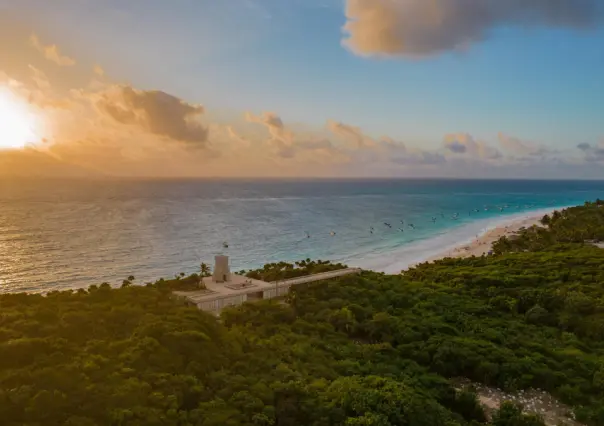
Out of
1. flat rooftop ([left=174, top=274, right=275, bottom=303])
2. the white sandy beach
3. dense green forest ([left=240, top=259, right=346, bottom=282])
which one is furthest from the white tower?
the white sandy beach

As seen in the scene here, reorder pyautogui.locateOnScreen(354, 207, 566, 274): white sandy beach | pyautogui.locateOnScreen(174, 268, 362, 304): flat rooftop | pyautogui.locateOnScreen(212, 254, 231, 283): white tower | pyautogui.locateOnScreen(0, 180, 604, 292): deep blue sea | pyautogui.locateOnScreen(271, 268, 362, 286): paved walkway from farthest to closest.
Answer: pyautogui.locateOnScreen(354, 207, 566, 274): white sandy beach
pyautogui.locateOnScreen(0, 180, 604, 292): deep blue sea
pyautogui.locateOnScreen(212, 254, 231, 283): white tower
pyautogui.locateOnScreen(271, 268, 362, 286): paved walkway
pyautogui.locateOnScreen(174, 268, 362, 304): flat rooftop

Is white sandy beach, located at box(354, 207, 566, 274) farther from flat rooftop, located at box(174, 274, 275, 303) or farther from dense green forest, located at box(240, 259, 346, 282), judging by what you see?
flat rooftop, located at box(174, 274, 275, 303)

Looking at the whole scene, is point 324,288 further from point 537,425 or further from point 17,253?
point 17,253

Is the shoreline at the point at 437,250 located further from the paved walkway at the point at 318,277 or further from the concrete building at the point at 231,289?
the concrete building at the point at 231,289

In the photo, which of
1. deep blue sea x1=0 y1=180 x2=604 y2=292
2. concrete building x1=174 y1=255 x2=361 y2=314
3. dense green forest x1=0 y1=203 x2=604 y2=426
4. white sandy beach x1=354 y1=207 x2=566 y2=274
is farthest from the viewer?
white sandy beach x1=354 y1=207 x2=566 y2=274

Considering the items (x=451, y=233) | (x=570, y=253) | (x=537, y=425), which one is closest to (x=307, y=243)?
(x=451, y=233)

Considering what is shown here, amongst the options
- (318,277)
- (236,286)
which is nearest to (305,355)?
(236,286)

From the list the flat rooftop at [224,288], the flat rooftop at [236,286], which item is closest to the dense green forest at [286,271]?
the flat rooftop at [236,286]
